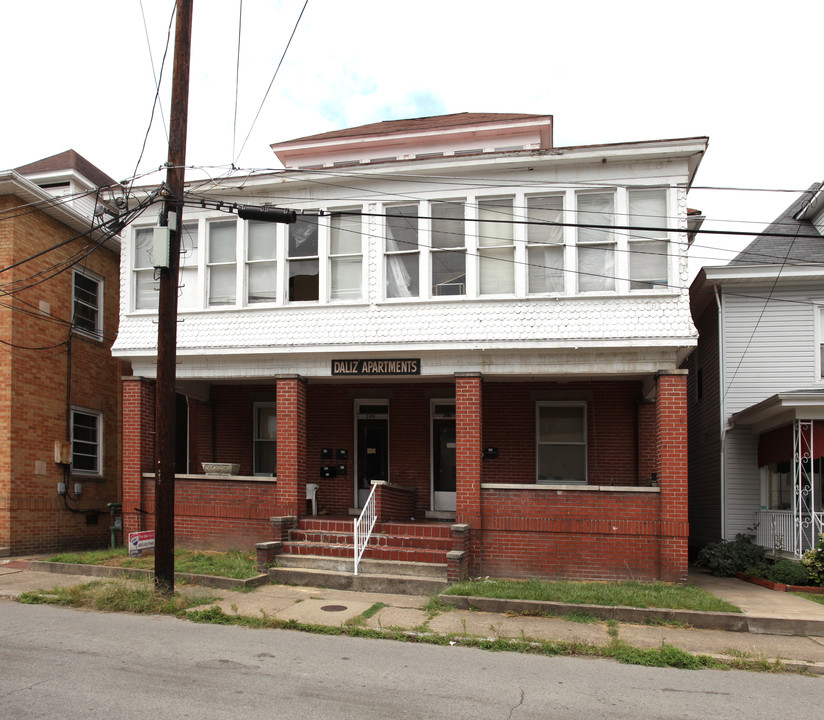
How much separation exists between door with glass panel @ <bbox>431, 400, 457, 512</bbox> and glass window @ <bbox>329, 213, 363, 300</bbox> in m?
3.49

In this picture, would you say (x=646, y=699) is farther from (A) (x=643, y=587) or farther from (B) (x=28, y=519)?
(B) (x=28, y=519)

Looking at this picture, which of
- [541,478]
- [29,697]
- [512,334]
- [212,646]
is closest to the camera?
[29,697]

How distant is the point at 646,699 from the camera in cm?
Result: 668

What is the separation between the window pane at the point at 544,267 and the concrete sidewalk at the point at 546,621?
19.2ft

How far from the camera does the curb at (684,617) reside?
375 inches

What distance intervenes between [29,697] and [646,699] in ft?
17.7

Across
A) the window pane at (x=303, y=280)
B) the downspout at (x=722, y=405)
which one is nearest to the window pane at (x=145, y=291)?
the window pane at (x=303, y=280)

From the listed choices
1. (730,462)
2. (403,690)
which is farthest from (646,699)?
(730,462)

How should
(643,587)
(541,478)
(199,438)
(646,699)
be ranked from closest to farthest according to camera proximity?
(646,699) → (643,587) → (541,478) → (199,438)

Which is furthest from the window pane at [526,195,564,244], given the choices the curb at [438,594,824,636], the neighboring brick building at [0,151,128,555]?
the neighboring brick building at [0,151,128,555]

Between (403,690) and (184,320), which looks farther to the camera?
(184,320)

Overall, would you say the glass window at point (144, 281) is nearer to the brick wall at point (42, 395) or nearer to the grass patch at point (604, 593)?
the brick wall at point (42, 395)

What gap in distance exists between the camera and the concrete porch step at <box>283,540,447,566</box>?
12.3 metres

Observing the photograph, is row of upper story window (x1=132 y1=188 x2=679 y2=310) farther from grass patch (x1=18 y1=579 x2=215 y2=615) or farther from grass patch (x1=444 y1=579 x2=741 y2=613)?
grass patch (x1=18 y1=579 x2=215 y2=615)
